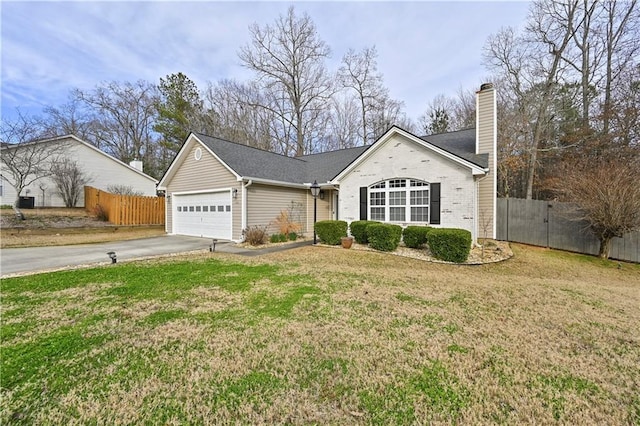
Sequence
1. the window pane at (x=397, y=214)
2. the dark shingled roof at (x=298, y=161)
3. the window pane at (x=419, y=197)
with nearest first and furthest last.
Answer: the window pane at (x=419, y=197) → the window pane at (x=397, y=214) → the dark shingled roof at (x=298, y=161)

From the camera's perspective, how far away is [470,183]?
9.69 m

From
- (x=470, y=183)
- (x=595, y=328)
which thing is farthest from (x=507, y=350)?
(x=470, y=183)

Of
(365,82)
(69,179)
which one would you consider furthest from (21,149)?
(365,82)

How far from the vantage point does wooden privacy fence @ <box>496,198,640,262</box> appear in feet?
31.8

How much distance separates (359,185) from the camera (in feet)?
40.1

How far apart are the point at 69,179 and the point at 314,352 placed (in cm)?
2446

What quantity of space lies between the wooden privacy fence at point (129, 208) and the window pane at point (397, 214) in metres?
14.7

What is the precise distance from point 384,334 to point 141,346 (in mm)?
2957

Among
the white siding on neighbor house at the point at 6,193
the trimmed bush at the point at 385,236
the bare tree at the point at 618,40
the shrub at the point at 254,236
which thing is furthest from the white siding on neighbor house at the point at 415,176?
the white siding on neighbor house at the point at 6,193

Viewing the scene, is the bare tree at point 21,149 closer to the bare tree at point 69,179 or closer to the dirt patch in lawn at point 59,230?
the bare tree at point 69,179

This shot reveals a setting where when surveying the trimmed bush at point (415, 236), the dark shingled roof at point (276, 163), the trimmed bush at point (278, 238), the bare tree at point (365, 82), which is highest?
the bare tree at point (365, 82)

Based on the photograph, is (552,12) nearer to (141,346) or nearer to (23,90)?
(141,346)

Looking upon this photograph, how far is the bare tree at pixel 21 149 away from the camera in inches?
607

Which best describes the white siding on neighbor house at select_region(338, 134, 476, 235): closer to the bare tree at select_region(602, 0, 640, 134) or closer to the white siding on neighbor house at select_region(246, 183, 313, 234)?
the white siding on neighbor house at select_region(246, 183, 313, 234)
